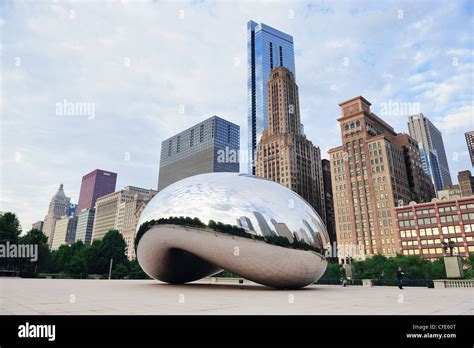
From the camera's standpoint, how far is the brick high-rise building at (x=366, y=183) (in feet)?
338

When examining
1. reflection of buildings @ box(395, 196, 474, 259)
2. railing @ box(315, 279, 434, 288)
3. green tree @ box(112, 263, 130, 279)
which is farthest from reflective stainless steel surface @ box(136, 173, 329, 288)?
reflection of buildings @ box(395, 196, 474, 259)

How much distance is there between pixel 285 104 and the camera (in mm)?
160250

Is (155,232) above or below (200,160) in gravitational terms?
below

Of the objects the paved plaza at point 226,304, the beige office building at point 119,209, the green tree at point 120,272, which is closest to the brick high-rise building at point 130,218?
the beige office building at point 119,209

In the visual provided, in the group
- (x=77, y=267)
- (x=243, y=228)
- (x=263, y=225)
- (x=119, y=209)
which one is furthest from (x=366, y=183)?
(x=119, y=209)

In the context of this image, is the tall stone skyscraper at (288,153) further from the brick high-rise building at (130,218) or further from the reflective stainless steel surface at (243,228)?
the reflective stainless steel surface at (243,228)

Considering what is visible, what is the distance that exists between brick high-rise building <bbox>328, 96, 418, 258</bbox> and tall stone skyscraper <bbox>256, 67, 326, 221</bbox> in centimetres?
1932

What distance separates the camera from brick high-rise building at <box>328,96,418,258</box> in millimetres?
103062

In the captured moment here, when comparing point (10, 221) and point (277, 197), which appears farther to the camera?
point (10, 221)
